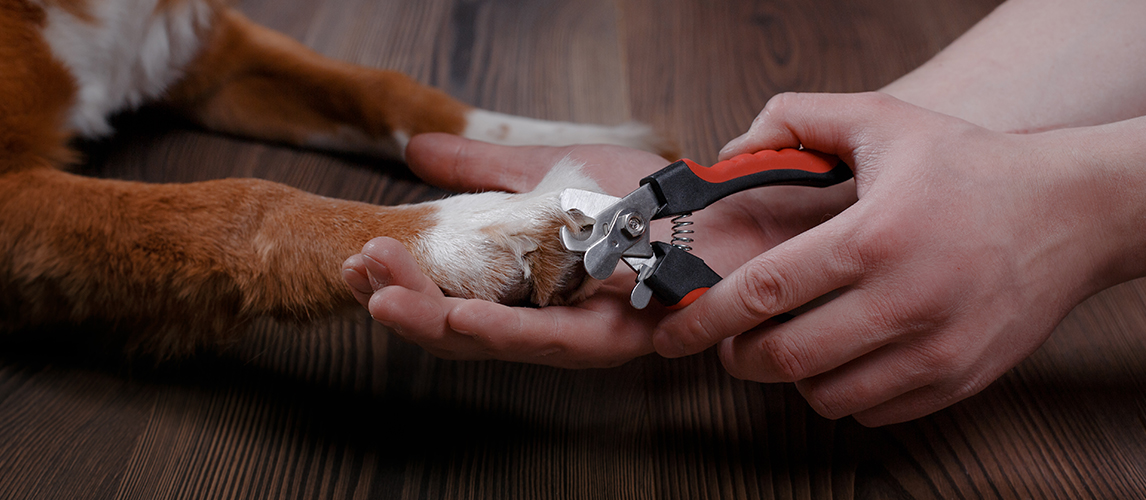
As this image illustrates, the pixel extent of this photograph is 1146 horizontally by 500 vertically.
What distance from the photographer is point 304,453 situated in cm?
86

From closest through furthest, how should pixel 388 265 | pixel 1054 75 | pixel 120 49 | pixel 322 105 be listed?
pixel 388 265 < pixel 1054 75 < pixel 120 49 < pixel 322 105

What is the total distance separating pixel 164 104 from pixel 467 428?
2.99 ft

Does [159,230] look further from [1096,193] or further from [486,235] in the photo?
[1096,193]

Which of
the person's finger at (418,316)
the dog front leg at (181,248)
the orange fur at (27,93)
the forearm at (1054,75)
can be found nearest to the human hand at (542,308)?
the person's finger at (418,316)

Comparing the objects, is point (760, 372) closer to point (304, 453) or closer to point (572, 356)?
point (572, 356)

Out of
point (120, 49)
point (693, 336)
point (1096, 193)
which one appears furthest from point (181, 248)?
point (1096, 193)

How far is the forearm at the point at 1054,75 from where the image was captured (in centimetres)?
97

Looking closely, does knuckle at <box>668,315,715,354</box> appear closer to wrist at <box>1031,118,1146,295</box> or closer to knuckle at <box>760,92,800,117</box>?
knuckle at <box>760,92,800,117</box>

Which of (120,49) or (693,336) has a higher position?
(693,336)

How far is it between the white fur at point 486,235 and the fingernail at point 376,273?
0.11 m

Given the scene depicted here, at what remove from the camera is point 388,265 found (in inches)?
25.1

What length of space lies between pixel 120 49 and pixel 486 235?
2.60 ft

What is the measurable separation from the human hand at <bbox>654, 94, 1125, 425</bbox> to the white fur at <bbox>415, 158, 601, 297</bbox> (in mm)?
183

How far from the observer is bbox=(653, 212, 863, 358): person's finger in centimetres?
66
